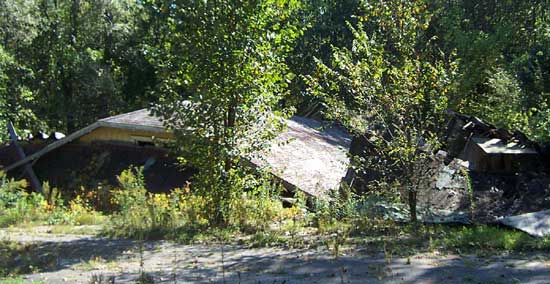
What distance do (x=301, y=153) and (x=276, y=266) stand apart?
12.2m

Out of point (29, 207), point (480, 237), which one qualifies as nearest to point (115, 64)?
point (29, 207)

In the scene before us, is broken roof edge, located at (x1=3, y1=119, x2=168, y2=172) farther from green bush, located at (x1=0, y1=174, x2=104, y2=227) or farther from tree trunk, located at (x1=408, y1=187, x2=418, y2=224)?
tree trunk, located at (x1=408, y1=187, x2=418, y2=224)

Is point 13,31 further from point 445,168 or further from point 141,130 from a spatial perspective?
point 445,168

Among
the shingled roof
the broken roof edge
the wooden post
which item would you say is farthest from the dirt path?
the wooden post

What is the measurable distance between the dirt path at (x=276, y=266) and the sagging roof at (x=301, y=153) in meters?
4.52

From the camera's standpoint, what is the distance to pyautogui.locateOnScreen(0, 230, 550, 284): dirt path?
7.98 meters

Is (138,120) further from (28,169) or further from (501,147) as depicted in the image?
(501,147)

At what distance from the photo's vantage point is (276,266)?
→ 9.18 m

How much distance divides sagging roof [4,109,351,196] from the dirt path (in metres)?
4.52

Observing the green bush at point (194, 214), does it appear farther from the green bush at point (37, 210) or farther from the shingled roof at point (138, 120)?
the shingled roof at point (138, 120)

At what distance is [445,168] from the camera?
13.8 m

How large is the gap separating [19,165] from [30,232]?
11.3m

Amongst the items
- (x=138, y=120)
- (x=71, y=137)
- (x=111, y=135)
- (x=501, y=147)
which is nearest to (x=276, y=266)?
(x=501, y=147)

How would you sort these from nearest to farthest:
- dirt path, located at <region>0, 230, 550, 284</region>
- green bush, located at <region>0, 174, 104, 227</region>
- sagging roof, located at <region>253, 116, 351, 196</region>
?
dirt path, located at <region>0, 230, 550, 284</region> → green bush, located at <region>0, 174, 104, 227</region> → sagging roof, located at <region>253, 116, 351, 196</region>
